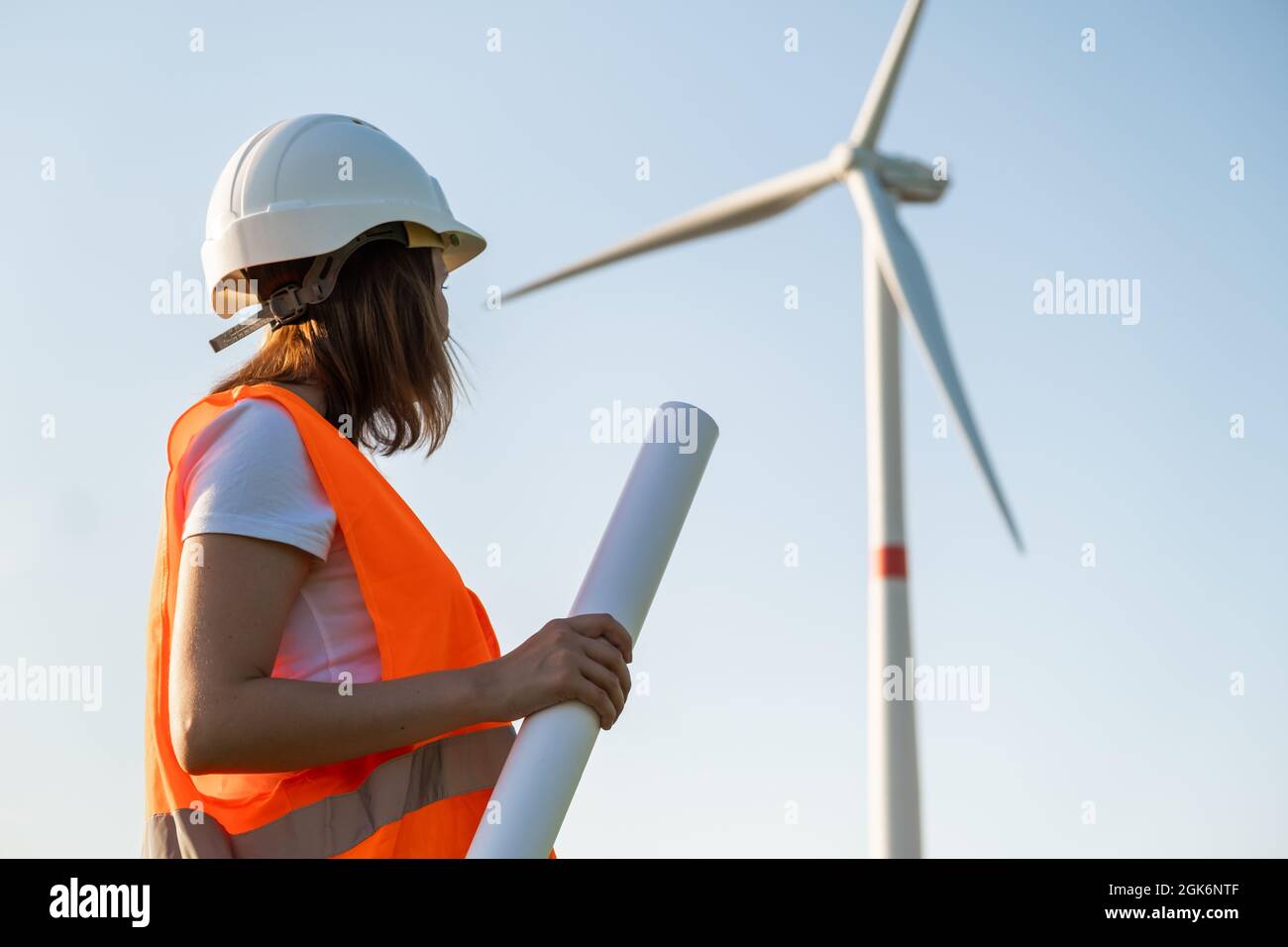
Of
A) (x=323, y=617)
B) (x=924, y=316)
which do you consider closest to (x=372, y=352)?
(x=323, y=617)

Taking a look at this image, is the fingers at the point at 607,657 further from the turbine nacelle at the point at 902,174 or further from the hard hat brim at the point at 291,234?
the turbine nacelle at the point at 902,174

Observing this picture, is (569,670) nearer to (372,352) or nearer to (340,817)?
(340,817)

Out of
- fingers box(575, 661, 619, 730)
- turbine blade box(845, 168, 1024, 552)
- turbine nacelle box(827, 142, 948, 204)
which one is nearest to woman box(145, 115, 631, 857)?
fingers box(575, 661, 619, 730)

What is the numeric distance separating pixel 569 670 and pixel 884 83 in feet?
70.4

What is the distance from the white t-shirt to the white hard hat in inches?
28.5

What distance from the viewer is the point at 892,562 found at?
22891 millimetres

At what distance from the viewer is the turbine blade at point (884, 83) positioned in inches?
888

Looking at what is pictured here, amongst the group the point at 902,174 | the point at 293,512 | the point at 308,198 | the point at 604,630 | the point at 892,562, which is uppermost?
the point at 902,174

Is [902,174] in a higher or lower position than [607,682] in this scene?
higher
